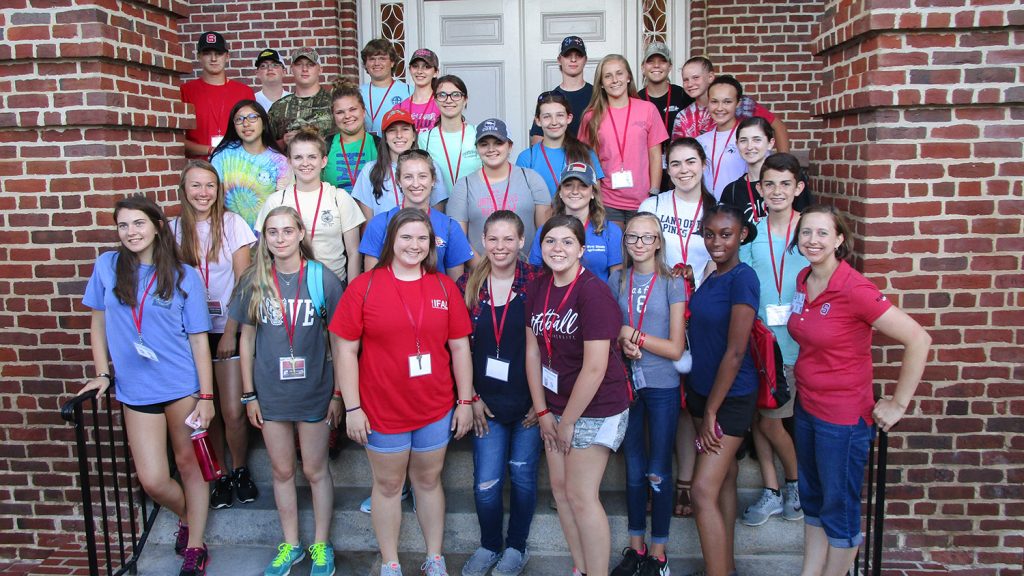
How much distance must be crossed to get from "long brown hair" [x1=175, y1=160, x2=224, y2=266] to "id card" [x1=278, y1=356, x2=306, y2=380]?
74 centimetres

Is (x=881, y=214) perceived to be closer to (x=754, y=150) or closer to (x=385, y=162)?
(x=754, y=150)

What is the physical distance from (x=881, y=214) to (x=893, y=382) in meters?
0.85

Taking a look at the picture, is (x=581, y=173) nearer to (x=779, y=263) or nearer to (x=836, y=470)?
(x=779, y=263)

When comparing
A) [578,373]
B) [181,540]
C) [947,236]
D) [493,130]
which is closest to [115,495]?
[181,540]

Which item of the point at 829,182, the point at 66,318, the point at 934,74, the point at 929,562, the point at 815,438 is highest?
the point at 934,74

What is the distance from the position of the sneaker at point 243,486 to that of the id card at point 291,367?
93cm

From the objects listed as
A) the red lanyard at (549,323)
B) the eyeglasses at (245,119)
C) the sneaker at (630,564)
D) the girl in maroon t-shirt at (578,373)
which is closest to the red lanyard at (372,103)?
the eyeglasses at (245,119)

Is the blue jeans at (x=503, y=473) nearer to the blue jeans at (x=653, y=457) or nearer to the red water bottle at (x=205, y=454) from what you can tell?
the blue jeans at (x=653, y=457)

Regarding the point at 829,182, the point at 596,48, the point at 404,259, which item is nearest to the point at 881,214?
the point at 829,182

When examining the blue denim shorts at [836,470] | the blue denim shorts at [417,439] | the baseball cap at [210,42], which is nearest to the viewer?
the blue denim shorts at [836,470]

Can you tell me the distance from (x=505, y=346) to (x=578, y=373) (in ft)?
1.38

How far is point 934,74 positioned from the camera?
368 cm

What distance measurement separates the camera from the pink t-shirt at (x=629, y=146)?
4.70m

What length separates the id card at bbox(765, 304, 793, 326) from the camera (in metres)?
3.59
